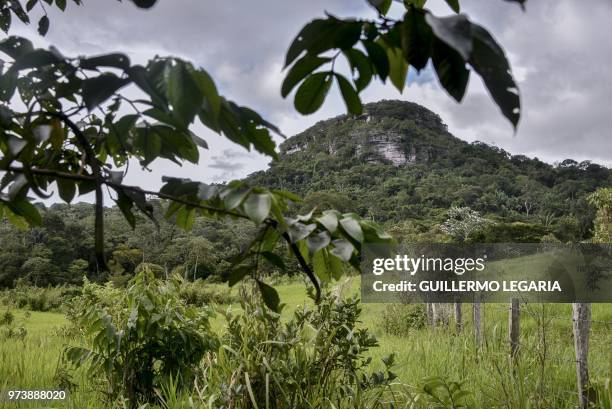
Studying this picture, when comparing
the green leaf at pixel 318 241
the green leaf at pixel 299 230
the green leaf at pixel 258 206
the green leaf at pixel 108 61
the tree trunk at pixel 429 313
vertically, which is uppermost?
the green leaf at pixel 108 61

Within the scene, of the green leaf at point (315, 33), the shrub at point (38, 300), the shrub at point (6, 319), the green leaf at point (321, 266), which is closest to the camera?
the green leaf at point (315, 33)

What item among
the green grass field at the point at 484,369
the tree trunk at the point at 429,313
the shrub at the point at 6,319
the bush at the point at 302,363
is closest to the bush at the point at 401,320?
the tree trunk at the point at 429,313

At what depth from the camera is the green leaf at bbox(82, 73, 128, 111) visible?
0.43 m

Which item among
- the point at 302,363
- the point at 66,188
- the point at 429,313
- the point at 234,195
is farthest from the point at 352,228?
the point at 429,313

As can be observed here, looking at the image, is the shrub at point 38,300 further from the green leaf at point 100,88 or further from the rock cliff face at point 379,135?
the rock cliff face at point 379,135

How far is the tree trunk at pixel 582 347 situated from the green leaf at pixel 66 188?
2.84 m

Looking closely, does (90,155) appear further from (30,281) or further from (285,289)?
(30,281)

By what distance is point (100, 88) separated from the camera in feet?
1.44

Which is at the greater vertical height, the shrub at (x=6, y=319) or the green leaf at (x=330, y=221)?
the green leaf at (x=330, y=221)

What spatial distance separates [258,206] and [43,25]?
4.11 feet

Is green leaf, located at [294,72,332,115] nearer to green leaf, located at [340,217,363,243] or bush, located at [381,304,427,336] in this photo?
green leaf, located at [340,217,363,243]

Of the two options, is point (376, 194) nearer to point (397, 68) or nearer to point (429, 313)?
point (429, 313)

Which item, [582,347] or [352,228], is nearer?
[352,228]

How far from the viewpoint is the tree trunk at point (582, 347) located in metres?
2.86
